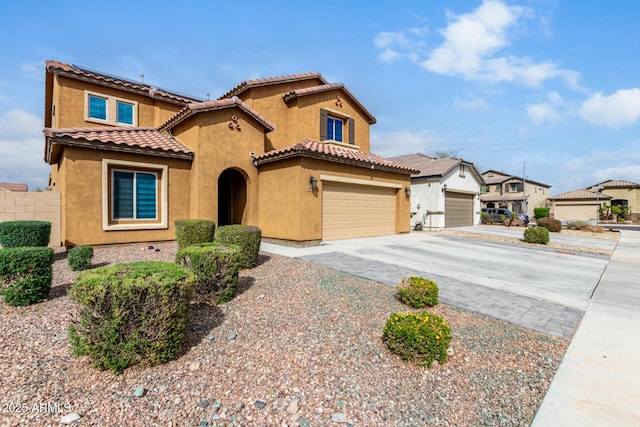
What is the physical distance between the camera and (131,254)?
28.9 ft

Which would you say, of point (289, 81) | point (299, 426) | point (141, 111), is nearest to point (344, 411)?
point (299, 426)

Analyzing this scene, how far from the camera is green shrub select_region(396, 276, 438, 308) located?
526 cm

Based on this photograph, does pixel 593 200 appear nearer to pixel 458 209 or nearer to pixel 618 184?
pixel 618 184

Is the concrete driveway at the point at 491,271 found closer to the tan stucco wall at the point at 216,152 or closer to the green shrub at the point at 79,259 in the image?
the tan stucco wall at the point at 216,152

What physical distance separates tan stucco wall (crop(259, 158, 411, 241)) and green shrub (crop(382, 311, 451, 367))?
736cm

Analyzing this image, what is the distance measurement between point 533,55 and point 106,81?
1845cm

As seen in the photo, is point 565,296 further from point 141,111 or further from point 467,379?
point 141,111

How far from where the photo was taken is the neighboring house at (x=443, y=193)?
20.8 metres

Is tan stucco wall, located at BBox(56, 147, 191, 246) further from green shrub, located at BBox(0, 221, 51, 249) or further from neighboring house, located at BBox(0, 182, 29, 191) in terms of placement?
neighboring house, located at BBox(0, 182, 29, 191)

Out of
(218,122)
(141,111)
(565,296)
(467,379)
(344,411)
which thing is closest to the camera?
(344,411)

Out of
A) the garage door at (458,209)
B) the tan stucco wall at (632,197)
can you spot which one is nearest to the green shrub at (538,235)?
the garage door at (458,209)

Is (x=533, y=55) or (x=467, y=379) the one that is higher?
(x=533, y=55)

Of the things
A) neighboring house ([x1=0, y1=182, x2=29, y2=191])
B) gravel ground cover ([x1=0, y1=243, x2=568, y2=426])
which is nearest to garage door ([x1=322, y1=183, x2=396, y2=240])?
gravel ground cover ([x1=0, y1=243, x2=568, y2=426])

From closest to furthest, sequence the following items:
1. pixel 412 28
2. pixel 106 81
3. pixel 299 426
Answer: pixel 299 426
pixel 412 28
pixel 106 81
